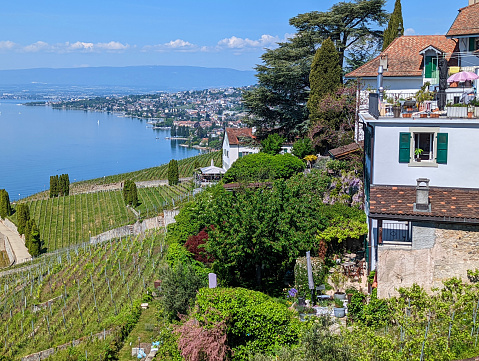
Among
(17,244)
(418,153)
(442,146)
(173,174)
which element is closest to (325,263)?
(418,153)

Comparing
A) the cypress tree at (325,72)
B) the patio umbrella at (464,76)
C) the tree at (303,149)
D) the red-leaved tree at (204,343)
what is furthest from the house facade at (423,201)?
the cypress tree at (325,72)

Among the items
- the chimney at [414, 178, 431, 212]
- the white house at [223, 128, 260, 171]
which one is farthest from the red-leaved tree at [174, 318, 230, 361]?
the white house at [223, 128, 260, 171]

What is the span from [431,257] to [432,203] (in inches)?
53.2

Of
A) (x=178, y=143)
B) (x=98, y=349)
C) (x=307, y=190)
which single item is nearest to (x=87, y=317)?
(x=98, y=349)

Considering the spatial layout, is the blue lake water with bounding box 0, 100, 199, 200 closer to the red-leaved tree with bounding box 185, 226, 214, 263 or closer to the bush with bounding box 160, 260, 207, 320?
the red-leaved tree with bounding box 185, 226, 214, 263

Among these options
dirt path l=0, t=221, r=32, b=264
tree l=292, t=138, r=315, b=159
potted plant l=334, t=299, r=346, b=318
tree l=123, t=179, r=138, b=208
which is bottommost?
dirt path l=0, t=221, r=32, b=264

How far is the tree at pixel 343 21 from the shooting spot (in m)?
34.7

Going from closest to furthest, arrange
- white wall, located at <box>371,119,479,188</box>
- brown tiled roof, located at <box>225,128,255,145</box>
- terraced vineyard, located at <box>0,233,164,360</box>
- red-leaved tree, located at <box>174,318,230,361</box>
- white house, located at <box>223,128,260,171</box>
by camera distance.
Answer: red-leaved tree, located at <box>174,318,230,361</box> < white wall, located at <box>371,119,479,188</box> < terraced vineyard, located at <box>0,233,164,360</box> < white house, located at <box>223,128,260,171</box> < brown tiled roof, located at <box>225,128,255,145</box>

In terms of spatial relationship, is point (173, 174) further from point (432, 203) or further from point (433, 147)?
point (432, 203)

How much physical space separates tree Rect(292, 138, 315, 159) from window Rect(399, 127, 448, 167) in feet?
52.2

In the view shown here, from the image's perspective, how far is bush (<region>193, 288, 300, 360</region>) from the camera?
12.4 m

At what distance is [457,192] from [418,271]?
231cm

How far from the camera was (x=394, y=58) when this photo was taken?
2325cm

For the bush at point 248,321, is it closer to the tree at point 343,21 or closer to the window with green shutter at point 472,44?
the window with green shutter at point 472,44
